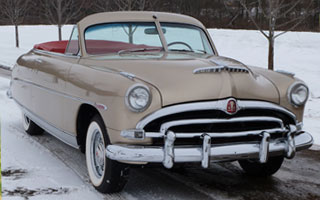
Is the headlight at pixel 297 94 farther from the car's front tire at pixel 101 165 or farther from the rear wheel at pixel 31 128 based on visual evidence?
the rear wheel at pixel 31 128

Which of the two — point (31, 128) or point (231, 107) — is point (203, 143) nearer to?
point (231, 107)

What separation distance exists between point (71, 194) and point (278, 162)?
202 cm

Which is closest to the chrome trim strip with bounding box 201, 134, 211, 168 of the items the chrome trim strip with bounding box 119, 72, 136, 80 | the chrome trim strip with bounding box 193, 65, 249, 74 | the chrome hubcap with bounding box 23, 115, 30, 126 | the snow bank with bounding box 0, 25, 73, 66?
the chrome trim strip with bounding box 193, 65, 249, 74

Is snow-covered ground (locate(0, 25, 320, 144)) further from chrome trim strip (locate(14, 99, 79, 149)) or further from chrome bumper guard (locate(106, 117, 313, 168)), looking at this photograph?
chrome bumper guard (locate(106, 117, 313, 168))

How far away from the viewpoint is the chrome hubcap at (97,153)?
12.9ft

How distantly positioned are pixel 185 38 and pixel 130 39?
0.70 metres

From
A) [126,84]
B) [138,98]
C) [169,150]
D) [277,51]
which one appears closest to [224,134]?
[169,150]

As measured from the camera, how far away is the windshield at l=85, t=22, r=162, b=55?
4.76 metres

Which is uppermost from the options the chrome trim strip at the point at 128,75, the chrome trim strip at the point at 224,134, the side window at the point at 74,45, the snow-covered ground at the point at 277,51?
the side window at the point at 74,45

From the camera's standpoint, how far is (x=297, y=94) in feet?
→ 13.3

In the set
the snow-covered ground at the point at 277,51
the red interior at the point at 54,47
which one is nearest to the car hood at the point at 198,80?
the red interior at the point at 54,47

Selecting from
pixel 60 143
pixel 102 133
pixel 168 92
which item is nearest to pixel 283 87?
pixel 168 92

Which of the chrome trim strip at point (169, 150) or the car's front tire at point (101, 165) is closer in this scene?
the chrome trim strip at point (169, 150)

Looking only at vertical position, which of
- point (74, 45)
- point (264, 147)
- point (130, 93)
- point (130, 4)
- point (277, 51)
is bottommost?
point (277, 51)
